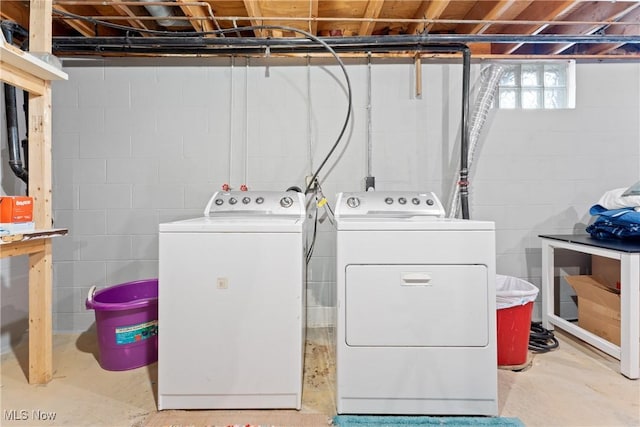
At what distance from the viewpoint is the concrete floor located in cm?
142

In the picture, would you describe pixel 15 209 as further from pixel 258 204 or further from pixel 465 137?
pixel 465 137

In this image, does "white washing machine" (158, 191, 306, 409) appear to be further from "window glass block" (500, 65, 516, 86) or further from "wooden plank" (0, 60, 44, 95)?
"window glass block" (500, 65, 516, 86)

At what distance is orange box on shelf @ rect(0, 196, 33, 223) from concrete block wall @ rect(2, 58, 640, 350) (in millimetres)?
847

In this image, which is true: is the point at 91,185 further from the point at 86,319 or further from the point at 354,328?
the point at 354,328

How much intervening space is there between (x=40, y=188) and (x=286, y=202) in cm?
127

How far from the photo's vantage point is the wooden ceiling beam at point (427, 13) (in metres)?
1.95

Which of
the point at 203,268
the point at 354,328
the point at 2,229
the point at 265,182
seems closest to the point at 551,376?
the point at 354,328

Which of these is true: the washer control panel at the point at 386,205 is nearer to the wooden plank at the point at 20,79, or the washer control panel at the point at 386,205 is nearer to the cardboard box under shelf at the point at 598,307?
the cardboard box under shelf at the point at 598,307

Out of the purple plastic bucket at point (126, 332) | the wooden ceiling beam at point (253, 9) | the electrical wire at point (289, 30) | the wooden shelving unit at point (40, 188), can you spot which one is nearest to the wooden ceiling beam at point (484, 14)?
the electrical wire at point (289, 30)

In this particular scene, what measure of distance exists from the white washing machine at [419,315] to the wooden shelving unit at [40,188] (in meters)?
1.53

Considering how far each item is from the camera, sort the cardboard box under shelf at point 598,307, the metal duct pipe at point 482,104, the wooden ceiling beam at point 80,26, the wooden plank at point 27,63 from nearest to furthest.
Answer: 1. the wooden plank at point 27,63
2. the cardboard box under shelf at point 598,307
3. the wooden ceiling beam at point 80,26
4. the metal duct pipe at point 482,104

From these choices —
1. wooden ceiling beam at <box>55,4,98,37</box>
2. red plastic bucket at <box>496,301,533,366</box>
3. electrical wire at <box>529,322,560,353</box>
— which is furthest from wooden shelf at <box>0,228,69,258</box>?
electrical wire at <box>529,322,560,353</box>

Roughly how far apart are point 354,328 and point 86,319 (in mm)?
2143

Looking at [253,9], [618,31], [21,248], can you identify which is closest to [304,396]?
[21,248]
